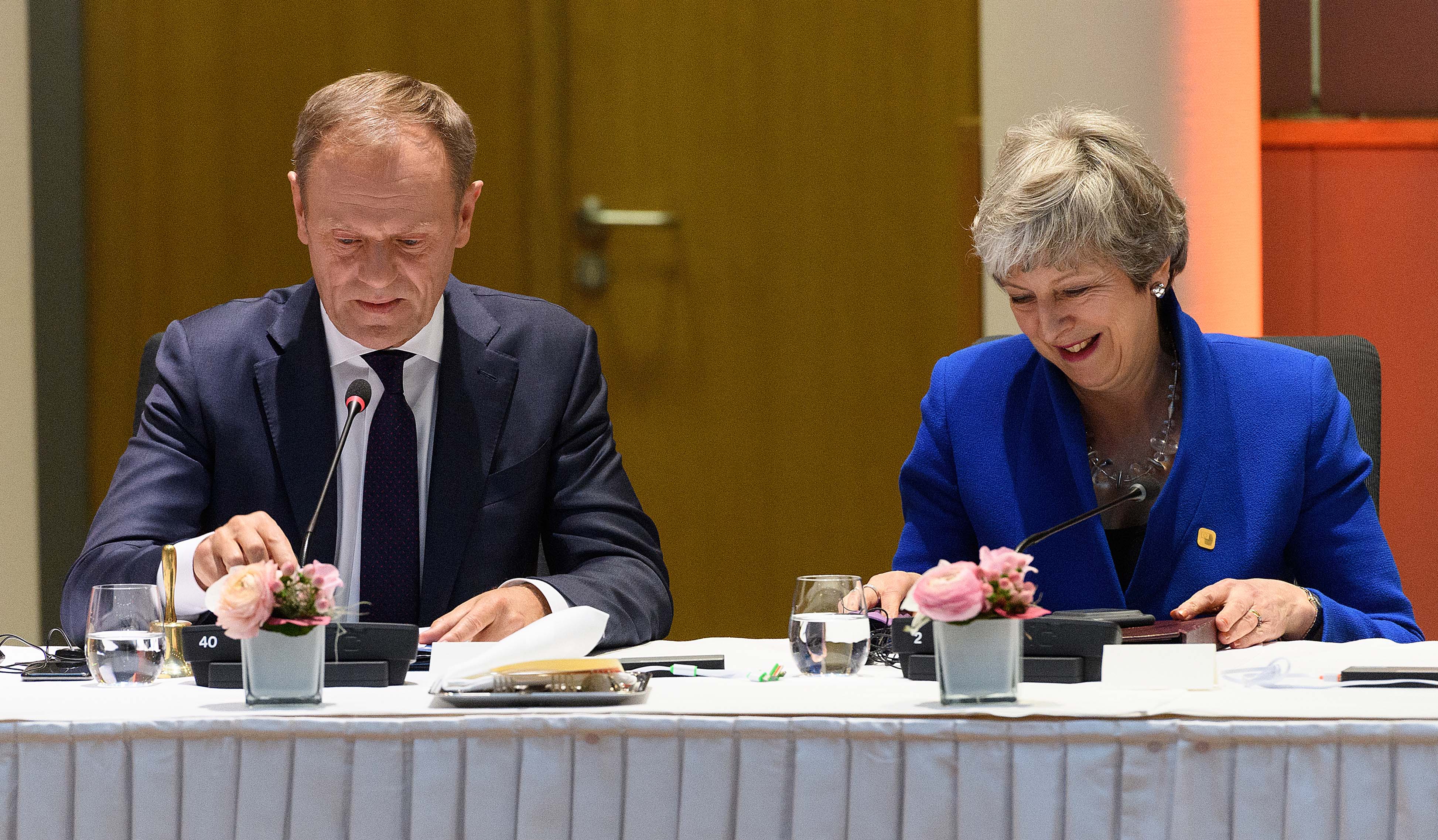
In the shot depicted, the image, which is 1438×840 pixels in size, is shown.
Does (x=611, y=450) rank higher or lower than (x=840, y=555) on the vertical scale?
higher

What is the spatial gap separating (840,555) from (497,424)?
184 centimetres

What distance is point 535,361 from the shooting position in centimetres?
203

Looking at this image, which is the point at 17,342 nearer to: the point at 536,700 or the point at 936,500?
the point at 936,500

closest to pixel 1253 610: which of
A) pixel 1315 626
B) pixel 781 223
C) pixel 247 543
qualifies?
pixel 1315 626

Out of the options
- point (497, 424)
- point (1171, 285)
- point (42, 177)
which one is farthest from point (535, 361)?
point (42, 177)

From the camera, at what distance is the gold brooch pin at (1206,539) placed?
5.90ft

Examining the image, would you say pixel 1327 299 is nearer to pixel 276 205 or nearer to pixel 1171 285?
pixel 1171 285

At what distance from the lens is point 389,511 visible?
189 centimetres

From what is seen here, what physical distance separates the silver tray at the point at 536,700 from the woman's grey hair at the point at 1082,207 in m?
0.87

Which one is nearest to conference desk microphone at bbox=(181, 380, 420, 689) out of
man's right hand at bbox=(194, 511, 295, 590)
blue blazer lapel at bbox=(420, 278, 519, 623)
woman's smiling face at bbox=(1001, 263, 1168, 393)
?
man's right hand at bbox=(194, 511, 295, 590)

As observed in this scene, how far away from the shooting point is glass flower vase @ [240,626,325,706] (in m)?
1.18

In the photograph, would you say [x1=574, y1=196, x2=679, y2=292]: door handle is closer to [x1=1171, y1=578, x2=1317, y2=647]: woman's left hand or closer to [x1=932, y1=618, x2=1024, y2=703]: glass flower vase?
[x1=1171, y1=578, x2=1317, y2=647]: woman's left hand

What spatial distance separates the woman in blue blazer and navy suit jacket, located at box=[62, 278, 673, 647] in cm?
44

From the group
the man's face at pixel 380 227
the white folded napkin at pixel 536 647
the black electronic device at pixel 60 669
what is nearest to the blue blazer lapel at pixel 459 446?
the man's face at pixel 380 227
